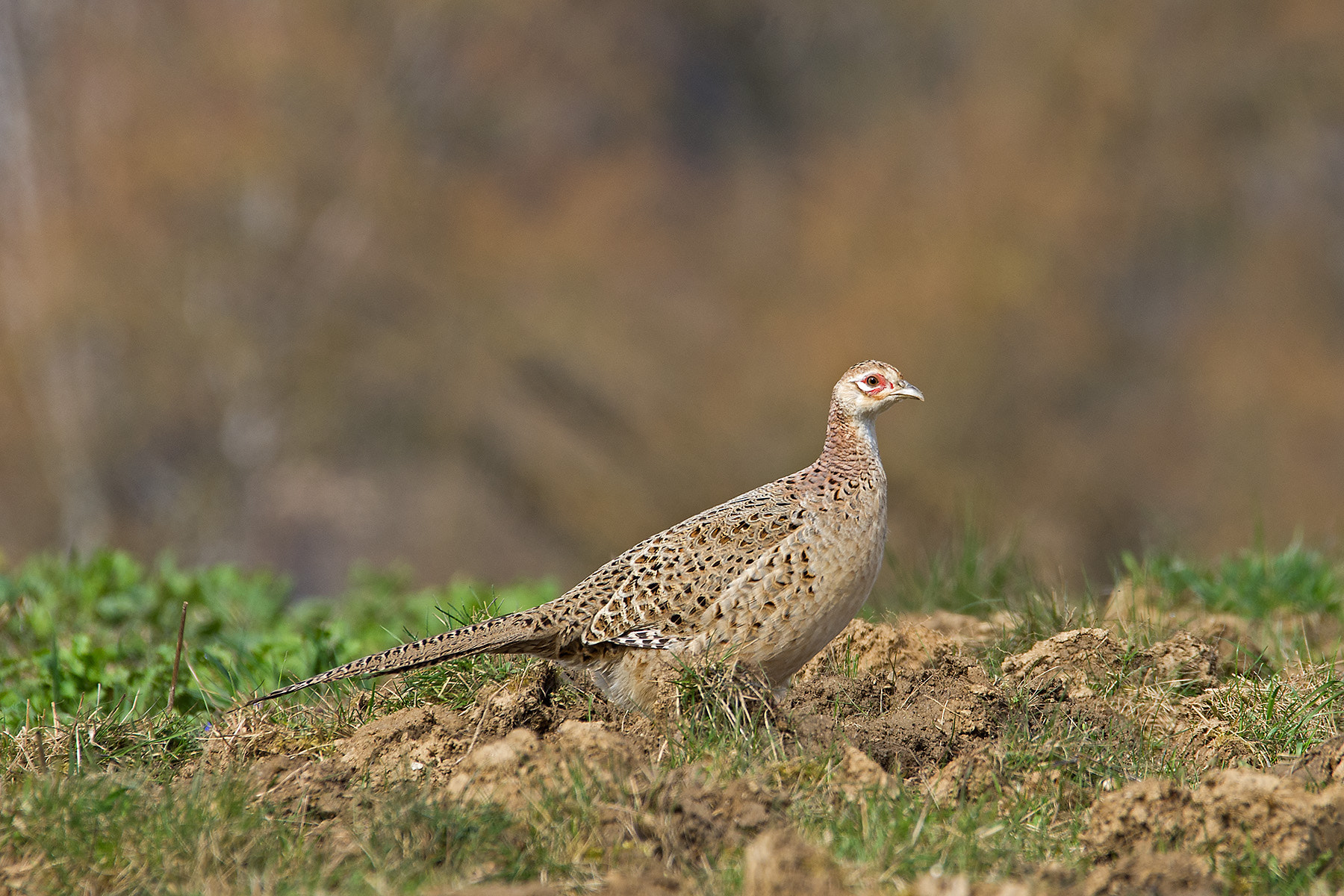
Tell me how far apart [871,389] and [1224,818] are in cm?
199

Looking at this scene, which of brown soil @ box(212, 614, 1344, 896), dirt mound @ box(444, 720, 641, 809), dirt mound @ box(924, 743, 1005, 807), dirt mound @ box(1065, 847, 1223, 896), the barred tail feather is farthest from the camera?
the barred tail feather

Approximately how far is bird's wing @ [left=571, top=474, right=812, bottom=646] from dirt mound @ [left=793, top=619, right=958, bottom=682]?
61 centimetres

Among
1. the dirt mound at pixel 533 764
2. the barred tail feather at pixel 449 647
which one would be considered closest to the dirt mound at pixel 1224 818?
the dirt mound at pixel 533 764

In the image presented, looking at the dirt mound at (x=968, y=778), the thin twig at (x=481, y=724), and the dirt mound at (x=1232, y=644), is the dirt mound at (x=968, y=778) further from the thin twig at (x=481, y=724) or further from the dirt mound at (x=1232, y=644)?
the dirt mound at (x=1232, y=644)

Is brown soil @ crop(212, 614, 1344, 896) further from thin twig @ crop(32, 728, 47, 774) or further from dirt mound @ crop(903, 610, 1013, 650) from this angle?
thin twig @ crop(32, 728, 47, 774)

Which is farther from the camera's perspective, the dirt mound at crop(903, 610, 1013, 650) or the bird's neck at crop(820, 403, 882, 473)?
the dirt mound at crop(903, 610, 1013, 650)

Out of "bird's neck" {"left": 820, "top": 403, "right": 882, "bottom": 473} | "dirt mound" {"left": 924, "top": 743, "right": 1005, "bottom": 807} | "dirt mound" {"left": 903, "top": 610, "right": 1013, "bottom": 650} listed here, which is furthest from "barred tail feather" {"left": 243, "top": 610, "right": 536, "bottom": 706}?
"dirt mound" {"left": 903, "top": 610, "right": 1013, "bottom": 650}

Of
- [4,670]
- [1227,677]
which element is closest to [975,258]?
[1227,677]

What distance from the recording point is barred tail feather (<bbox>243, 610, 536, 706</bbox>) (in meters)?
4.41

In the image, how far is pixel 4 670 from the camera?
5.50 meters

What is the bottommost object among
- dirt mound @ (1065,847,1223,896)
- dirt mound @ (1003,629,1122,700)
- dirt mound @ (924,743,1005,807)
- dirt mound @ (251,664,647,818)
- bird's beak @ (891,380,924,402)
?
dirt mound @ (1065,847,1223,896)

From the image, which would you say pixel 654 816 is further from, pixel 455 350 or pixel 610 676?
pixel 455 350

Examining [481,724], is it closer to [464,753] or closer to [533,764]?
[464,753]

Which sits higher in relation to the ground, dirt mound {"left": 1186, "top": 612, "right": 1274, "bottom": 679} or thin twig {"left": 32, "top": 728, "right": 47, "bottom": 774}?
thin twig {"left": 32, "top": 728, "right": 47, "bottom": 774}
